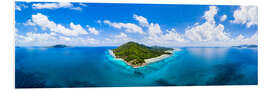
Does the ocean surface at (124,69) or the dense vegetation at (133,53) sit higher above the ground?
the dense vegetation at (133,53)

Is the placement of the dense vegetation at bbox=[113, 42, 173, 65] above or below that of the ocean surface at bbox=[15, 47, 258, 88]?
above

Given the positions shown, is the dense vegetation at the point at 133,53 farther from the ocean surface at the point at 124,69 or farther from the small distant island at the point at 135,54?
the ocean surface at the point at 124,69

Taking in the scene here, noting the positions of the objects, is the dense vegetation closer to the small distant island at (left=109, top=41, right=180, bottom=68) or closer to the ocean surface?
the small distant island at (left=109, top=41, right=180, bottom=68)

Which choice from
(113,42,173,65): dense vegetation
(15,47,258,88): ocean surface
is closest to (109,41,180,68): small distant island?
(113,42,173,65): dense vegetation

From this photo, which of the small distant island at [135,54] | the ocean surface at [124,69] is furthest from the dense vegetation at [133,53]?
the ocean surface at [124,69]

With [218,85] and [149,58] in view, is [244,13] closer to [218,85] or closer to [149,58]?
[218,85]

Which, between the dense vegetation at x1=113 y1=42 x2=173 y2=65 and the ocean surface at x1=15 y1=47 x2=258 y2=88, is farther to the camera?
the dense vegetation at x1=113 y1=42 x2=173 y2=65

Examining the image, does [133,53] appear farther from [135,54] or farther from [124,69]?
[124,69]
